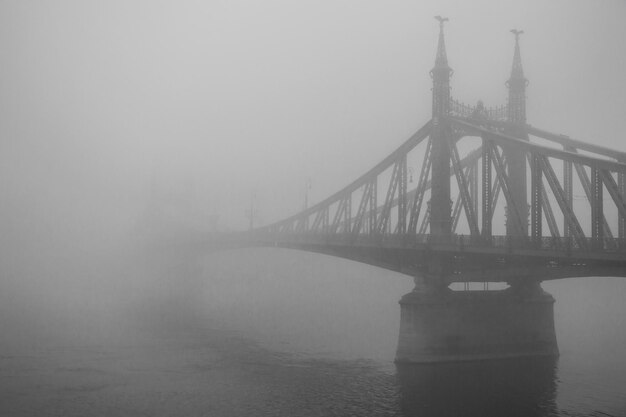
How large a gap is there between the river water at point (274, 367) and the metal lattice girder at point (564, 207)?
34.5ft

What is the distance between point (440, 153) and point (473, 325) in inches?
631

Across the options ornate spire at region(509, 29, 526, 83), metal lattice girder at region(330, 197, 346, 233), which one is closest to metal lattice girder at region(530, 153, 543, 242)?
ornate spire at region(509, 29, 526, 83)

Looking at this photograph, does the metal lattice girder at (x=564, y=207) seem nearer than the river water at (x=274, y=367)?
Yes

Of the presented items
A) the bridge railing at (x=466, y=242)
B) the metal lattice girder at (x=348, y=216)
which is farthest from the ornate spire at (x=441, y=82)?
the metal lattice girder at (x=348, y=216)

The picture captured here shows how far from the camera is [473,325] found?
49.2 metres

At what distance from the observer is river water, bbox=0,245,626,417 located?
37.6 m

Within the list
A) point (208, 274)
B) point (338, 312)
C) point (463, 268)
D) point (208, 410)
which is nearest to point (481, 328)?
point (463, 268)

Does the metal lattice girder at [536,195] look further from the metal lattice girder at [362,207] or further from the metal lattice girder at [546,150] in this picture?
the metal lattice girder at [362,207]

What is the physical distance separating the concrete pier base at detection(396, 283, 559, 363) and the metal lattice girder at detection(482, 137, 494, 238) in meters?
5.89

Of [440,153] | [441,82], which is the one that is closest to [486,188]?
[440,153]

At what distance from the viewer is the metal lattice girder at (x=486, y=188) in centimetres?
4822

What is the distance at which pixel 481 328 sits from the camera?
1956 inches

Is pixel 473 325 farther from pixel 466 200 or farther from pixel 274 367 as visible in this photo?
pixel 274 367

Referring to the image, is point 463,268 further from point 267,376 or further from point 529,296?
point 267,376
